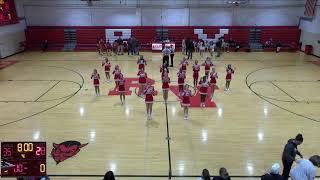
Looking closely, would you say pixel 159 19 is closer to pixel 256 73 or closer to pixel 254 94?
pixel 256 73

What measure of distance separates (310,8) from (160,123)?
22.0 m

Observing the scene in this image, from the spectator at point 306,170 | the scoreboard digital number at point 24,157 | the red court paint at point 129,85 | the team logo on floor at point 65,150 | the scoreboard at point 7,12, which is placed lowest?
the team logo on floor at point 65,150

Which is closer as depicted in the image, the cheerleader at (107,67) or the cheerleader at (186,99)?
the cheerleader at (186,99)

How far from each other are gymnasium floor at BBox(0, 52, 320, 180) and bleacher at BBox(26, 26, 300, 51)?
1009 centimetres

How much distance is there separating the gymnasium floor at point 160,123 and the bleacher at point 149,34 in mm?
10088

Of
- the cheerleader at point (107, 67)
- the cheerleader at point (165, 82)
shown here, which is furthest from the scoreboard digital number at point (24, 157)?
the cheerleader at point (107, 67)

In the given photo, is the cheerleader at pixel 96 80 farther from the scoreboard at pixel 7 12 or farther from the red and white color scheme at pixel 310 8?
the red and white color scheme at pixel 310 8

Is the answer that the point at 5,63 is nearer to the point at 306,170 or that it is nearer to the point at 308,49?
the point at 306,170

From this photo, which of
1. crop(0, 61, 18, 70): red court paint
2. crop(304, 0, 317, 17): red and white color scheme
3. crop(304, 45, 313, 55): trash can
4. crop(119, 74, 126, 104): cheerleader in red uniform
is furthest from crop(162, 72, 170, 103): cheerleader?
crop(304, 0, 317, 17): red and white color scheme

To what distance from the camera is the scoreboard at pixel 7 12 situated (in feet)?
82.2

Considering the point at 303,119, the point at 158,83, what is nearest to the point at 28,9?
the point at 158,83

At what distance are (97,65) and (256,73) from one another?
1191 cm

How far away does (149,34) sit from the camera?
29.8 metres

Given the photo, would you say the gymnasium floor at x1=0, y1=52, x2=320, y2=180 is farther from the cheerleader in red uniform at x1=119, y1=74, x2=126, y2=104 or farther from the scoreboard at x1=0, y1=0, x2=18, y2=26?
the scoreboard at x1=0, y1=0, x2=18, y2=26
